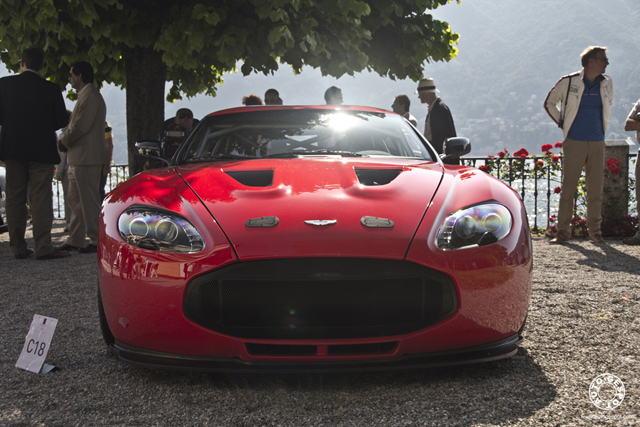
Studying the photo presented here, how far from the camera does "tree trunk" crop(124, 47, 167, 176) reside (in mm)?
7676

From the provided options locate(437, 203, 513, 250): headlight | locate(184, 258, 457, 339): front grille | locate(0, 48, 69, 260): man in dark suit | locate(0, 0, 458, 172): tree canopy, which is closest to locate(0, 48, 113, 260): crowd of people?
locate(0, 48, 69, 260): man in dark suit

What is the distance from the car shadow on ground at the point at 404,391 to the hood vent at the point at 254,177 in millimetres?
838

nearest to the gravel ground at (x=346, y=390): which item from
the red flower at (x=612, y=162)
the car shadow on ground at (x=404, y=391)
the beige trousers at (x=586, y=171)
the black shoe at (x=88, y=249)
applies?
the car shadow on ground at (x=404, y=391)

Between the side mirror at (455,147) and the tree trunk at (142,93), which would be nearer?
the side mirror at (455,147)

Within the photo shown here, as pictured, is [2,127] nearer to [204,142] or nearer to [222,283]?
[204,142]

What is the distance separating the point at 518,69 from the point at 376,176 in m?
135

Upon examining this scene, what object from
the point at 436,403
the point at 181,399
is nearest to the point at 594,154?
the point at 436,403

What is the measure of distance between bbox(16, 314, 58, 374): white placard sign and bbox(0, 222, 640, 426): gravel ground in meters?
0.05

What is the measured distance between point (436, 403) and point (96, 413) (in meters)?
1.24

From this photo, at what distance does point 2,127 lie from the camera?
532 cm

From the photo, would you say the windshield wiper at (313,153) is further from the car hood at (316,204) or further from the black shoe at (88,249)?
the black shoe at (88,249)

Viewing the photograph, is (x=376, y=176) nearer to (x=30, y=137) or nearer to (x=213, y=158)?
(x=213, y=158)

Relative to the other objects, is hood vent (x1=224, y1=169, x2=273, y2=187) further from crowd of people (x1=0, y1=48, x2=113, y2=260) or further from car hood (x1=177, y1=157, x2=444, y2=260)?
crowd of people (x1=0, y1=48, x2=113, y2=260)

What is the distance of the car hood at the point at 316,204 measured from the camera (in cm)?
Answer: 196
